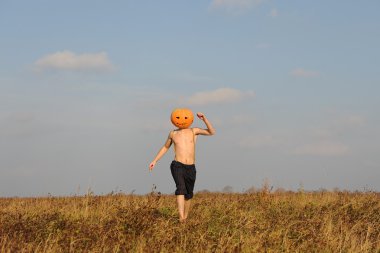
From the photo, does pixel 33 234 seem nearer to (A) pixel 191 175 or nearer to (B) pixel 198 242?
(B) pixel 198 242

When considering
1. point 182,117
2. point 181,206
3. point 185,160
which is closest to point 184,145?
point 185,160

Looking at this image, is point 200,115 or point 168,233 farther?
point 200,115

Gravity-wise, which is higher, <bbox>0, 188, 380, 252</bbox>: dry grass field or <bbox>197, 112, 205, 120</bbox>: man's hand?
<bbox>197, 112, 205, 120</bbox>: man's hand

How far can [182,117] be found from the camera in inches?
407

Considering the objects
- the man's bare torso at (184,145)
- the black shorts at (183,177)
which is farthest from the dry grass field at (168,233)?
the man's bare torso at (184,145)

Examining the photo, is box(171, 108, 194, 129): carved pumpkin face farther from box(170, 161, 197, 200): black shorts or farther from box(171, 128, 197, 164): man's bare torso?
box(170, 161, 197, 200): black shorts

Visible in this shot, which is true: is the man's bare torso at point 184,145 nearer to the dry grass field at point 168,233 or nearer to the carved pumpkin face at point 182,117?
the carved pumpkin face at point 182,117

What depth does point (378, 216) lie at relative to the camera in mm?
11812

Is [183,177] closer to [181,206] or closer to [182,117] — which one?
[181,206]

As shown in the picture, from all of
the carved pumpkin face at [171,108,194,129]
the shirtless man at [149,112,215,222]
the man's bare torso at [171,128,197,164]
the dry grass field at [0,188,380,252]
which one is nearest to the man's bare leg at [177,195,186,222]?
the shirtless man at [149,112,215,222]

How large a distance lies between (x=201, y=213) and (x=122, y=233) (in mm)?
3007

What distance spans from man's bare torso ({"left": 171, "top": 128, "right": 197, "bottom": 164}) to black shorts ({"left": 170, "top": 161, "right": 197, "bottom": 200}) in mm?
106

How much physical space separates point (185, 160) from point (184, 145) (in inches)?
11.2

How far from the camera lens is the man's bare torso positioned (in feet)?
33.9
